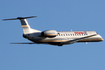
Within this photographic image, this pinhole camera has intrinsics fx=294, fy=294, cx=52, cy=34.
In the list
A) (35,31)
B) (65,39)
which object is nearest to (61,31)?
(65,39)

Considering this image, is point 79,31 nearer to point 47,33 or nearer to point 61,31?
point 61,31

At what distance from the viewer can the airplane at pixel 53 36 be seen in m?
64.8

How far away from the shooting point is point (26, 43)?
222 feet

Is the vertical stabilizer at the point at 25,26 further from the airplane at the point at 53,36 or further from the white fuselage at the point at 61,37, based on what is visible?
the white fuselage at the point at 61,37

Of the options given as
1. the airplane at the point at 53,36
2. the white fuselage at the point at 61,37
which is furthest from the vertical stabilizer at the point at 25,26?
the white fuselage at the point at 61,37

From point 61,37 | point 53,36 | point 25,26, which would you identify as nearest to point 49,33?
point 53,36

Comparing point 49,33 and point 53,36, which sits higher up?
point 49,33

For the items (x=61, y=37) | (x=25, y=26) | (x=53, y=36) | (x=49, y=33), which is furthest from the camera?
(x=61, y=37)

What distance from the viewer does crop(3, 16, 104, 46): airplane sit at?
6475cm

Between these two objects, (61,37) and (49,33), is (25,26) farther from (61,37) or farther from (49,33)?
(61,37)

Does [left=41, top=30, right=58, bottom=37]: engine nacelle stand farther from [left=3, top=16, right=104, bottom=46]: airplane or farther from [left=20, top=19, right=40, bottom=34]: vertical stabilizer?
[left=20, top=19, right=40, bottom=34]: vertical stabilizer

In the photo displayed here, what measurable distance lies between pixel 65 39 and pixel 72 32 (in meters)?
3.27

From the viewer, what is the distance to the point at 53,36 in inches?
2591

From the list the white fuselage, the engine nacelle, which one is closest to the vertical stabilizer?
the white fuselage
